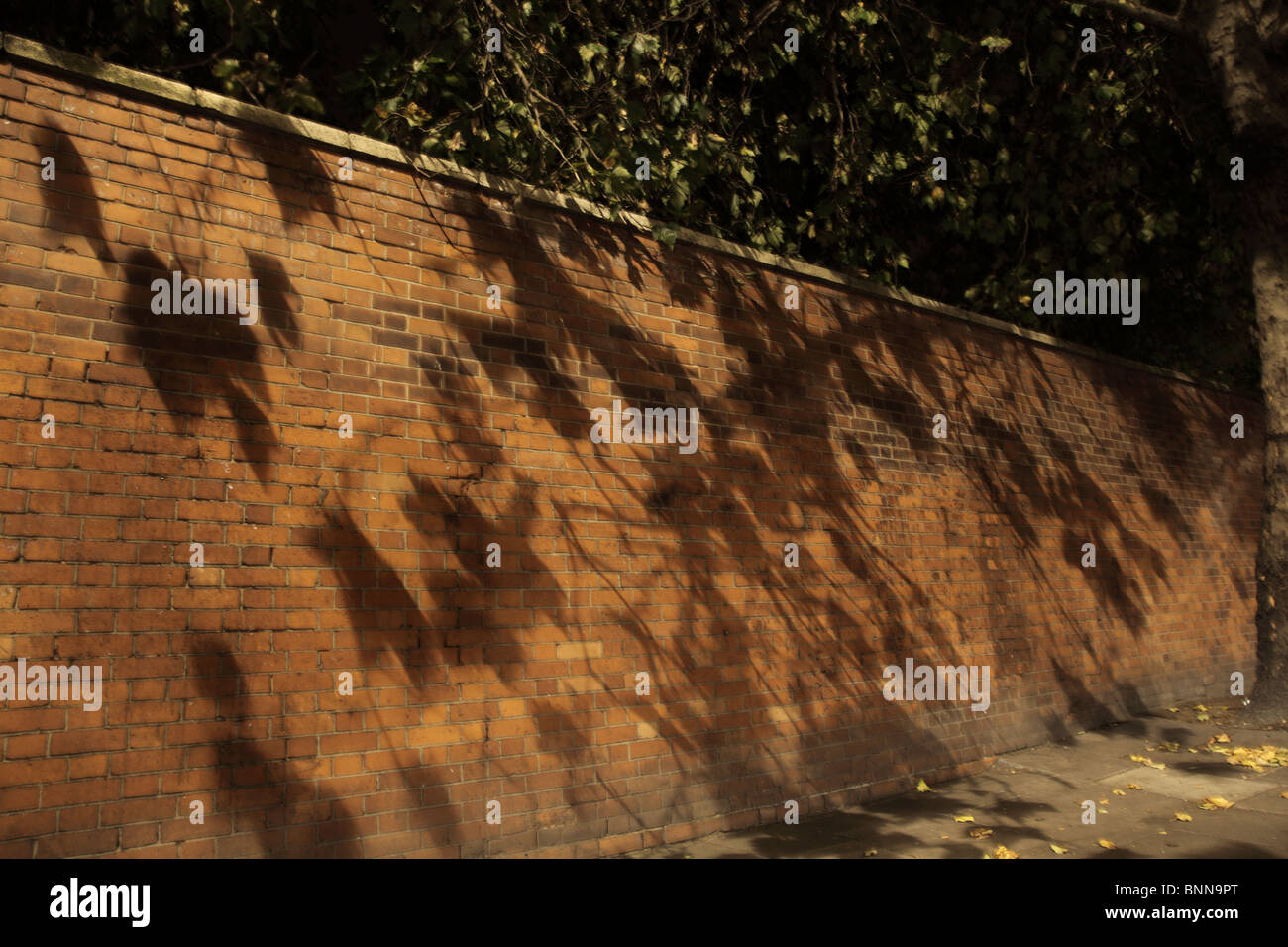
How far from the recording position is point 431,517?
15.9 ft

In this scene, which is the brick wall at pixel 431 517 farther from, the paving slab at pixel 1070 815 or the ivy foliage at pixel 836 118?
the ivy foliage at pixel 836 118

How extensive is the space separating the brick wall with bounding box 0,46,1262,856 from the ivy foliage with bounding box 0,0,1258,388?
84 cm

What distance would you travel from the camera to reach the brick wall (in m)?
3.83

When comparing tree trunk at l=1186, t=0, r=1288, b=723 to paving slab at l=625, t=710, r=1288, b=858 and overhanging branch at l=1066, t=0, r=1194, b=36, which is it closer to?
overhanging branch at l=1066, t=0, r=1194, b=36

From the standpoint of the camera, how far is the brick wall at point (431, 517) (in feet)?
12.6

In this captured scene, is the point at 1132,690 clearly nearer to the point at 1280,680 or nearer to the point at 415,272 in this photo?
the point at 1280,680

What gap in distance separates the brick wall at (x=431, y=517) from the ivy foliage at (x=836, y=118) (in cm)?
84

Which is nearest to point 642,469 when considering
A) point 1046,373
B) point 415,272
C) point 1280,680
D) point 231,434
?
point 415,272

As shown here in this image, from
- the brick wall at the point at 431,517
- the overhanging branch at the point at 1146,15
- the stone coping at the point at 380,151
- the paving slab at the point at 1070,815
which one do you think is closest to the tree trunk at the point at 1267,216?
the overhanging branch at the point at 1146,15

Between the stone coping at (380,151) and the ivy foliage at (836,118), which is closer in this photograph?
the stone coping at (380,151)

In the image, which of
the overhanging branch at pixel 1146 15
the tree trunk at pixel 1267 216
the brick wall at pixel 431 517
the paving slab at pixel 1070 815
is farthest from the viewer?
the tree trunk at pixel 1267 216

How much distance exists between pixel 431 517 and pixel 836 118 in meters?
5.50
